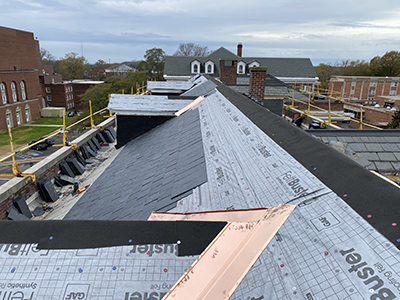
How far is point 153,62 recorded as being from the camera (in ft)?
191

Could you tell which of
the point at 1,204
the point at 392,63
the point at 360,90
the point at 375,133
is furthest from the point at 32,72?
the point at 392,63

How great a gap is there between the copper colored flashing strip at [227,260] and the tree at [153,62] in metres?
58.0

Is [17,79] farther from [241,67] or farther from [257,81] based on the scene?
[257,81]

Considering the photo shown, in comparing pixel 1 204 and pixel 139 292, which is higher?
pixel 139 292

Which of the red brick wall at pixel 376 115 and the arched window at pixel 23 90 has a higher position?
the arched window at pixel 23 90

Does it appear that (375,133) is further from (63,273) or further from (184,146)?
(63,273)

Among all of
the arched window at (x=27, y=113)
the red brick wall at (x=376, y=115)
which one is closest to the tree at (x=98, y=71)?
the arched window at (x=27, y=113)

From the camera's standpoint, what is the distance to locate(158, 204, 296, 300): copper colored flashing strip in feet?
7.46

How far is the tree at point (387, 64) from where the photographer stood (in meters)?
65.2

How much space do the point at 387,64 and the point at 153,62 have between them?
5507cm

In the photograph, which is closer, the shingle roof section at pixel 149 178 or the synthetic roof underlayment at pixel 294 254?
the synthetic roof underlayment at pixel 294 254

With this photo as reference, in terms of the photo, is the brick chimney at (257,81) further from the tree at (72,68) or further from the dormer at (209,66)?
the tree at (72,68)

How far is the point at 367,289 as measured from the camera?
75.6 inches

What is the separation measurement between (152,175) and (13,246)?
363cm
